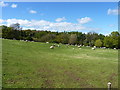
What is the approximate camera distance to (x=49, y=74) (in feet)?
34.9

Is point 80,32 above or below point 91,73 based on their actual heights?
above

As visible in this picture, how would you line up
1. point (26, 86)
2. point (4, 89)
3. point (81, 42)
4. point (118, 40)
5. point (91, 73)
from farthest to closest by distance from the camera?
point (81, 42) < point (118, 40) < point (91, 73) < point (26, 86) < point (4, 89)

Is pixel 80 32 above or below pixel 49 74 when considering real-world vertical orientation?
above

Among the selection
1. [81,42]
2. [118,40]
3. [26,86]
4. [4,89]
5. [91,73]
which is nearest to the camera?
[4,89]

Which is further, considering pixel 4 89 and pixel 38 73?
pixel 38 73

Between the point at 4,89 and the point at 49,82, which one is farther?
the point at 49,82

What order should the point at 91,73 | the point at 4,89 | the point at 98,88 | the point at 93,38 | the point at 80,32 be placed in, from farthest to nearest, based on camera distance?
the point at 80,32, the point at 93,38, the point at 91,73, the point at 98,88, the point at 4,89

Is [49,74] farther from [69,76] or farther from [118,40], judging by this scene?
[118,40]

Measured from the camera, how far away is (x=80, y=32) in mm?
82625

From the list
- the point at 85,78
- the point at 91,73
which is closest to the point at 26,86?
the point at 85,78

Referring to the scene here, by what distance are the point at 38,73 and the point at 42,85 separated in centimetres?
222

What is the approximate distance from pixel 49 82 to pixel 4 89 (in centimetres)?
270

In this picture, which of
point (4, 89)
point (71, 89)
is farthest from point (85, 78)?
point (4, 89)

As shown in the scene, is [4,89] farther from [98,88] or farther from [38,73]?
[98,88]
